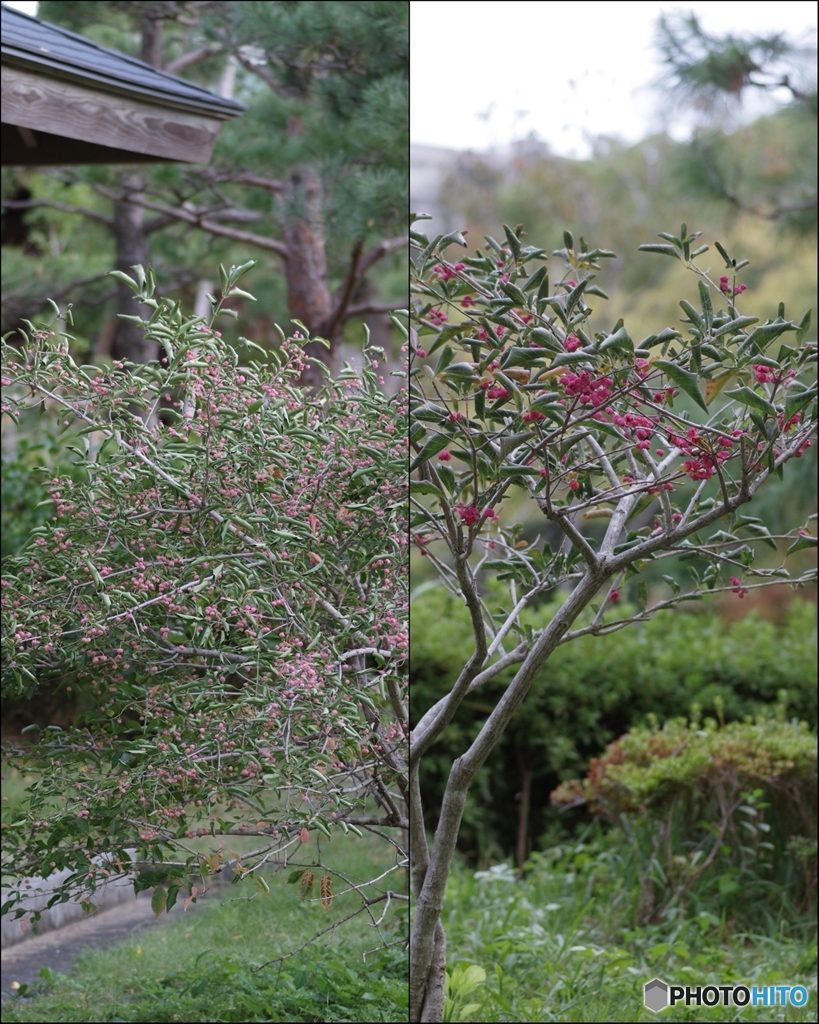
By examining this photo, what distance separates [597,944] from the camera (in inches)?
86.1

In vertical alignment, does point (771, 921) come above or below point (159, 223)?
below

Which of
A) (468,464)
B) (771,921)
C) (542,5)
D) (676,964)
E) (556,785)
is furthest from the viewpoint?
(556,785)

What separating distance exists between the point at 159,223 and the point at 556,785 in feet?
7.03

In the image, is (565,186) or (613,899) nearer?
(613,899)

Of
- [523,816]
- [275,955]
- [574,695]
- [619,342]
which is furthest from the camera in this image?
[574,695]

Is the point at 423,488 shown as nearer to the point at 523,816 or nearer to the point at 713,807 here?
the point at 713,807

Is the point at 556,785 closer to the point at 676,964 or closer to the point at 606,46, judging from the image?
the point at 676,964

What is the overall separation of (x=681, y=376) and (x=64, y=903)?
112 cm

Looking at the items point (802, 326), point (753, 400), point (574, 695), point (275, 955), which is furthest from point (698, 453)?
point (574, 695)

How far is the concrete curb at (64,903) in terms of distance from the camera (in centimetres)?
144

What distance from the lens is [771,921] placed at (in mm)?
2326

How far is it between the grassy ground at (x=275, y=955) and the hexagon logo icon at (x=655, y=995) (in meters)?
0.61

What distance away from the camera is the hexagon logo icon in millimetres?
1866

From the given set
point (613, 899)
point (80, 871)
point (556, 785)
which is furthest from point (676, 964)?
point (80, 871)
